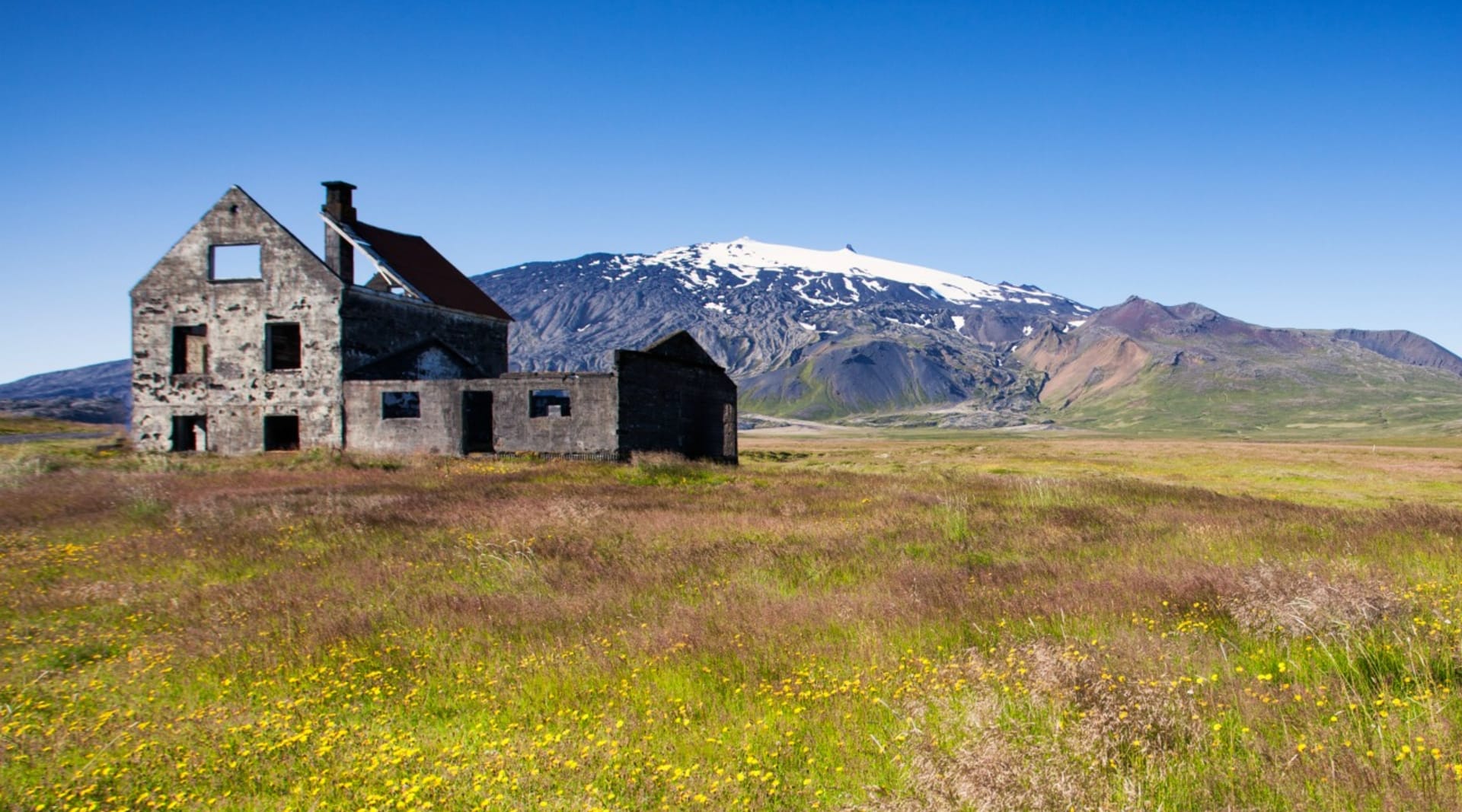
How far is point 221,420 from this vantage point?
93.0 feet

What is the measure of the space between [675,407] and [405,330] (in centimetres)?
1093

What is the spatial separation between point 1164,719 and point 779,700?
209 centimetres

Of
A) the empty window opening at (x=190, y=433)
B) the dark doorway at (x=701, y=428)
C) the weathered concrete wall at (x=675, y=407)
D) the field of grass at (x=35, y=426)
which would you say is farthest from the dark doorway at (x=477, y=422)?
the field of grass at (x=35, y=426)

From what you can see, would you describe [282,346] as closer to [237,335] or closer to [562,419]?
[237,335]

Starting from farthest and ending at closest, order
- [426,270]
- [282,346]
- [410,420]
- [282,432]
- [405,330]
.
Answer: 1. [426,270]
2. [405,330]
3. [282,346]
4. [282,432]
5. [410,420]

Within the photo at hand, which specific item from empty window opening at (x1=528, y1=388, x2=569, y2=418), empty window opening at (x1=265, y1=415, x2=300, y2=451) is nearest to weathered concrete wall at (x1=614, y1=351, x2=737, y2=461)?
empty window opening at (x1=528, y1=388, x2=569, y2=418)

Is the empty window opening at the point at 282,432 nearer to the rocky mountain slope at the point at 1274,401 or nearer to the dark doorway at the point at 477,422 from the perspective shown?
the dark doorway at the point at 477,422

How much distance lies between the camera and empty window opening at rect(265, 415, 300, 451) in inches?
1110

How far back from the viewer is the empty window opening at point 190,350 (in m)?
29.0

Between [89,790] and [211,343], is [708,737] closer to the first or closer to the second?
[89,790]

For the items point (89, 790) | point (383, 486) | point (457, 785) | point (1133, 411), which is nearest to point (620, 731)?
point (457, 785)

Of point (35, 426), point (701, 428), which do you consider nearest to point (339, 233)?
point (701, 428)

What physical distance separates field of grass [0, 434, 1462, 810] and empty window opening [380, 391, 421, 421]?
15.0 metres

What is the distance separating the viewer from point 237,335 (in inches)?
1115
